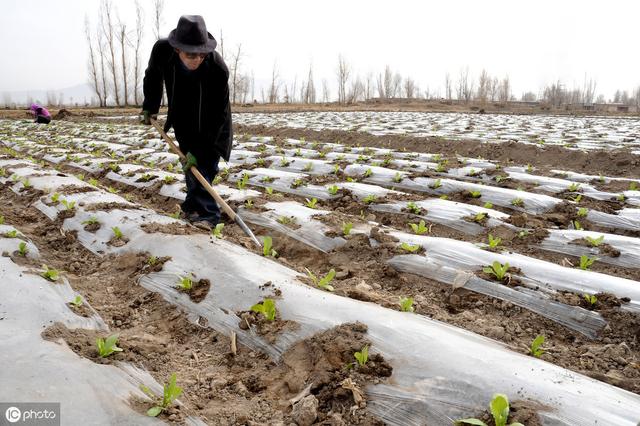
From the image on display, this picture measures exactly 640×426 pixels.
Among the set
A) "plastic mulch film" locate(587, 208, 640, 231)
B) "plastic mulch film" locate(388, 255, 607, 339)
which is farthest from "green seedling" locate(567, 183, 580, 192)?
"plastic mulch film" locate(388, 255, 607, 339)

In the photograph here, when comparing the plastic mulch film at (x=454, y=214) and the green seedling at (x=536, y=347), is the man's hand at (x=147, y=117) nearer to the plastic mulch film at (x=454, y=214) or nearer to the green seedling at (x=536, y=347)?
the plastic mulch film at (x=454, y=214)

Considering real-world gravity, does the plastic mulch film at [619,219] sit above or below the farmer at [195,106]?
below

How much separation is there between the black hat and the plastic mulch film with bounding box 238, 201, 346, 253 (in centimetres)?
169

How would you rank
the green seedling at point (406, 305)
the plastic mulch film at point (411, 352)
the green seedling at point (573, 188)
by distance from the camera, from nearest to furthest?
the plastic mulch film at point (411, 352) → the green seedling at point (406, 305) → the green seedling at point (573, 188)

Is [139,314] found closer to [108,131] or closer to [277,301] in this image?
[277,301]

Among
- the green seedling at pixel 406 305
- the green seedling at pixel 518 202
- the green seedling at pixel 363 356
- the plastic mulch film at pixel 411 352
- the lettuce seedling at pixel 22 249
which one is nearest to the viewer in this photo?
the plastic mulch film at pixel 411 352

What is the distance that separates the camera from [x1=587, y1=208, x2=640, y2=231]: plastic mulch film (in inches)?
175

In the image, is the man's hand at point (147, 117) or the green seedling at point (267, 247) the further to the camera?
the man's hand at point (147, 117)

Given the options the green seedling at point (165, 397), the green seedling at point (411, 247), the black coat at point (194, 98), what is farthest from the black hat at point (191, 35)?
the green seedling at point (165, 397)

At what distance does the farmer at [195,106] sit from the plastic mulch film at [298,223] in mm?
468

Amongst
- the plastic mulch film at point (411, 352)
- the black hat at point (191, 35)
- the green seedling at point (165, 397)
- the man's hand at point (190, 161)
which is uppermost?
the black hat at point (191, 35)

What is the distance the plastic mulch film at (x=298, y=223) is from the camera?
3838 mm

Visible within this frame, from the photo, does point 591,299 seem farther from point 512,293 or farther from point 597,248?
point 597,248

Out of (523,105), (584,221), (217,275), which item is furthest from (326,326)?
(523,105)
